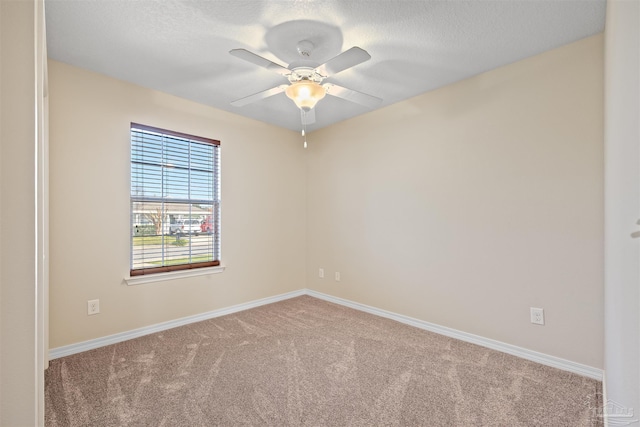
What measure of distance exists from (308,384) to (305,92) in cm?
212

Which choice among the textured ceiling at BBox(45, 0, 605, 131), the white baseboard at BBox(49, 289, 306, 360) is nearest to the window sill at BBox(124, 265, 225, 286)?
the white baseboard at BBox(49, 289, 306, 360)

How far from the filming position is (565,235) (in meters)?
2.33

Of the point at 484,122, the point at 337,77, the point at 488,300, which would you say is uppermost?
the point at 337,77

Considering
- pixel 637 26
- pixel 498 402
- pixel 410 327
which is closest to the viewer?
pixel 637 26

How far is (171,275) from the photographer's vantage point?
10.7ft

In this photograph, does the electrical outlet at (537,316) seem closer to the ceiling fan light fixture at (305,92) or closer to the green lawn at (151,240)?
the ceiling fan light fixture at (305,92)

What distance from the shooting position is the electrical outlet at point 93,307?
272 centimetres

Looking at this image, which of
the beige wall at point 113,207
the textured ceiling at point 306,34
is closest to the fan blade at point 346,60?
the textured ceiling at point 306,34

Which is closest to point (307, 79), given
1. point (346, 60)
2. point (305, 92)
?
point (305, 92)

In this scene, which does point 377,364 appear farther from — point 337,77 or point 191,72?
point 191,72

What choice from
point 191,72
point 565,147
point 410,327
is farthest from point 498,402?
point 191,72

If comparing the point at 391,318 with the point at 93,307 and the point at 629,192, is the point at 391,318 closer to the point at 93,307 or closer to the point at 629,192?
the point at 629,192

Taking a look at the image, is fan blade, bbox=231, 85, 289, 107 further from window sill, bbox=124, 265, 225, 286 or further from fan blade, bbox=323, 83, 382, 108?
window sill, bbox=124, 265, 225, 286

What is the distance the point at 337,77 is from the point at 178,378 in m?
2.76
